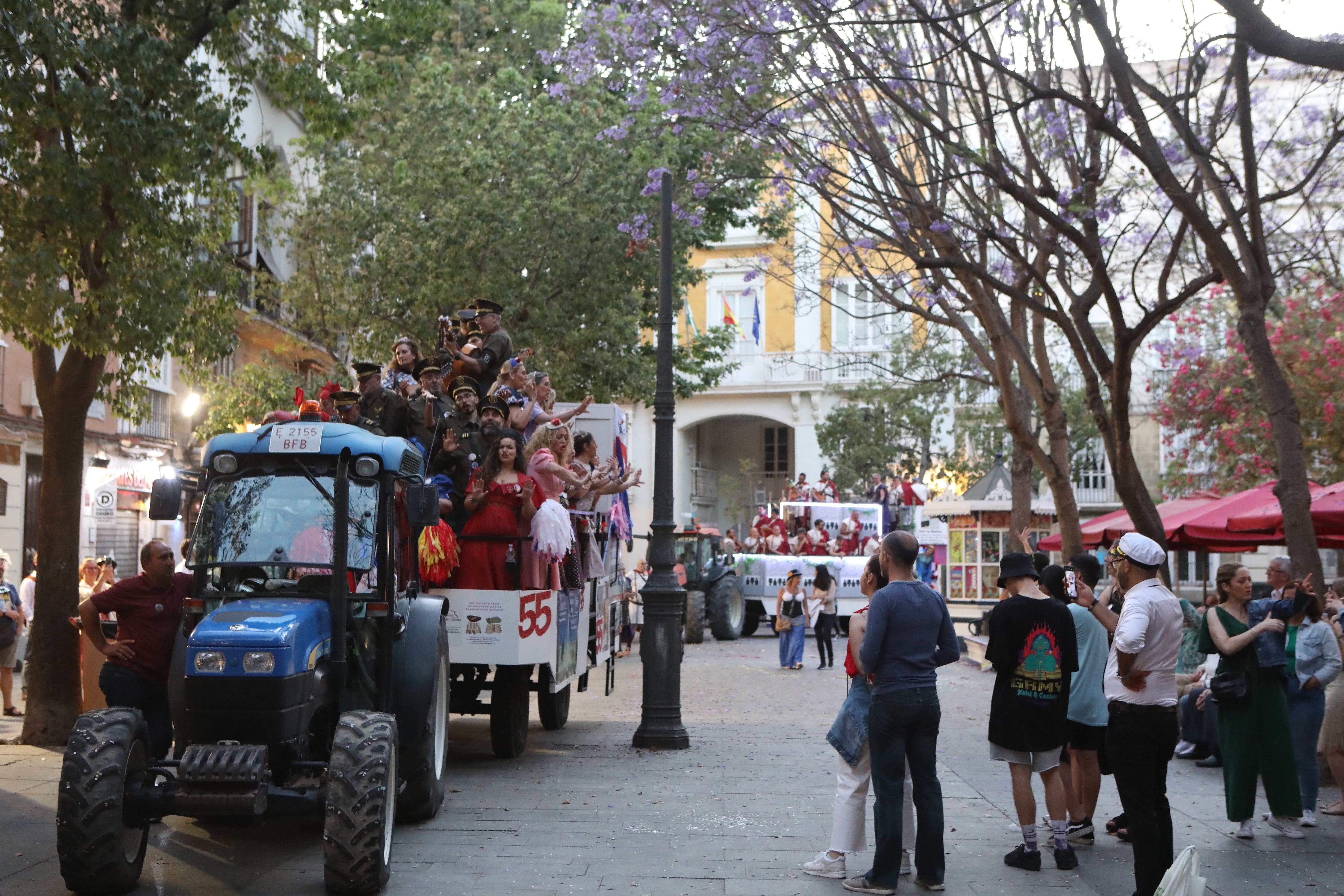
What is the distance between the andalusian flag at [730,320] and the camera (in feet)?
103

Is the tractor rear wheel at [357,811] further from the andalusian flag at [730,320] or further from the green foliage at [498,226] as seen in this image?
the andalusian flag at [730,320]

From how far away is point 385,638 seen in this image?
8.06 meters

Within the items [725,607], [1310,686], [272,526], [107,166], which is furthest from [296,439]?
[725,607]

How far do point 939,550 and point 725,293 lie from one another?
1185 centimetres

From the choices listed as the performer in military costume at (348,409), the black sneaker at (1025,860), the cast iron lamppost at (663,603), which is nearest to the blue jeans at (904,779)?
the black sneaker at (1025,860)

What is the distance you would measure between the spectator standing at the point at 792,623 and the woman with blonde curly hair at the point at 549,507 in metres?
10.5

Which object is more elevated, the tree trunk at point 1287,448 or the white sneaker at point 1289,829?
the tree trunk at point 1287,448

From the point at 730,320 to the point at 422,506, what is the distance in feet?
86.0

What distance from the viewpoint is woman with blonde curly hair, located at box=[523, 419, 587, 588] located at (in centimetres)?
1078

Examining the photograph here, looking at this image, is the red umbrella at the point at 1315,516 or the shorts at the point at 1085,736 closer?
the shorts at the point at 1085,736

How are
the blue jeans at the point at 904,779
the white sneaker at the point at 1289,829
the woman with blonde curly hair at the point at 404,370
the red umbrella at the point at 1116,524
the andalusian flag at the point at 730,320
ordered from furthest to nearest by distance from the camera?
1. the andalusian flag at the point at 730,320
2. the red umbrella at the point at 1116,524
3. the woman with blonde curly hair at the point at 404,370
4. the white sneaker at the point at 1289,829
5. the blue jeans at the point at 904,779

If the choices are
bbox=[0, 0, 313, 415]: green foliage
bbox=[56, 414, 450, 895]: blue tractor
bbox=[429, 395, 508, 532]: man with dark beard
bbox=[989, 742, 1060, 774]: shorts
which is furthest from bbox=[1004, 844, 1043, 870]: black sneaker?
bbox=[0, 0, 313, 415]: green foliage

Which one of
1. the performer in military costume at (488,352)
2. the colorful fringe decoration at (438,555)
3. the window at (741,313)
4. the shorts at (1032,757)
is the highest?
the window at (741,313)

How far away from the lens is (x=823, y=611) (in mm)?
22562
